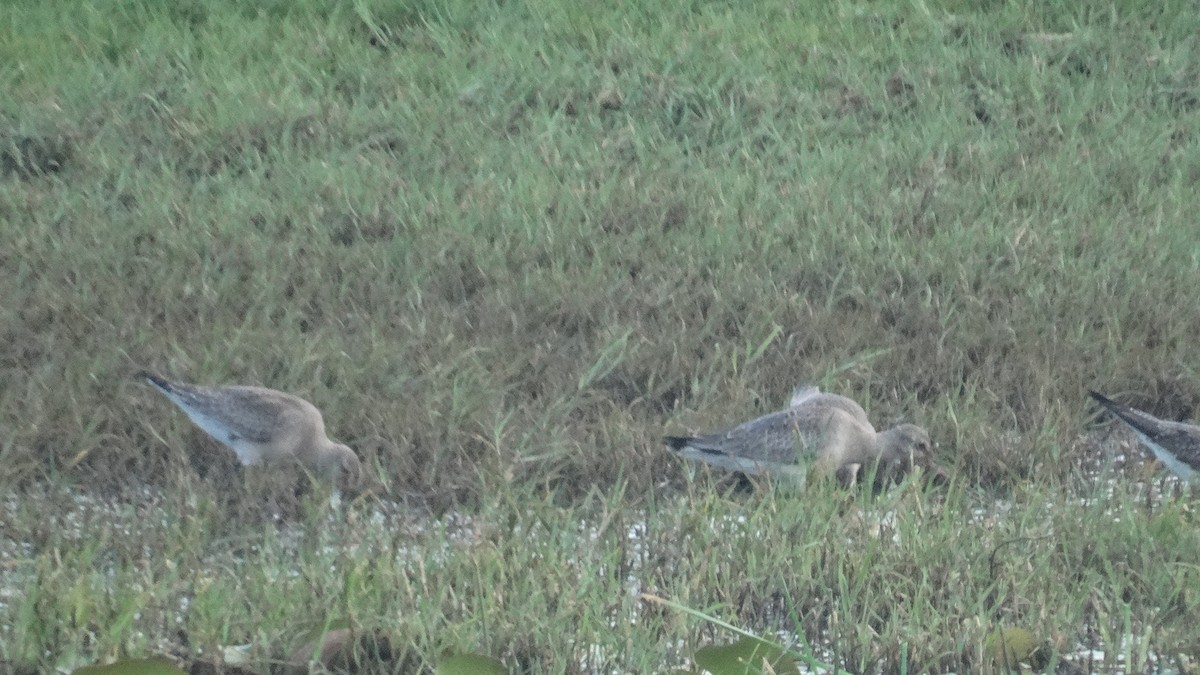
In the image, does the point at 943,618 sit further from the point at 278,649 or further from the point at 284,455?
the point at 284,455

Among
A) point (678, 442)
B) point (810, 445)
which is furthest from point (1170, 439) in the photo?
point (678, 442)

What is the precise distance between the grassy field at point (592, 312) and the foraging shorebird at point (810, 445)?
0.43ft

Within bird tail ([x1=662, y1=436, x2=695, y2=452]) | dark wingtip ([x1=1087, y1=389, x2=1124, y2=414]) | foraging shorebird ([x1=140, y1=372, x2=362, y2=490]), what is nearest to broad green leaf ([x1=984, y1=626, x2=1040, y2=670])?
bird tail ([x1=662, y1=436, x2=695, y2=452])

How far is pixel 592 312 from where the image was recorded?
5164 millimetres

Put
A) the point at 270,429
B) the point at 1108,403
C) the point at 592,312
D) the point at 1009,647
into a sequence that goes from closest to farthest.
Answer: the point at 1009,647
the point at 270,429
the point at 1108,403
the point at 592,312

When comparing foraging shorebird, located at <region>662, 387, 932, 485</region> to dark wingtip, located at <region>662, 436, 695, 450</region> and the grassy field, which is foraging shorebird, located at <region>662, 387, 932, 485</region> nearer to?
dark wingtip, located at <region>662, 436, 695, 450</region>

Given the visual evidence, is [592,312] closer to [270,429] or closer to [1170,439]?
[270,429]

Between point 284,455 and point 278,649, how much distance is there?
3.99 feet

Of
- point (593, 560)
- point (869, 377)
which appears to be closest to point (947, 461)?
point (869, 377)

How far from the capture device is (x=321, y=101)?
6.90m

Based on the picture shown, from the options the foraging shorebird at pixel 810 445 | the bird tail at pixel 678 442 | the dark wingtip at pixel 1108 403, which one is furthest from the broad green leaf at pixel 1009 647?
the dark wingtip at pixel 1108 403

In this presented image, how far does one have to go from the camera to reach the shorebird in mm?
4198

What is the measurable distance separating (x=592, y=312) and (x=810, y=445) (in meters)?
1.22

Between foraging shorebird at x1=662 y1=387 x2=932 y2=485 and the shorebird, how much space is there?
56cm
